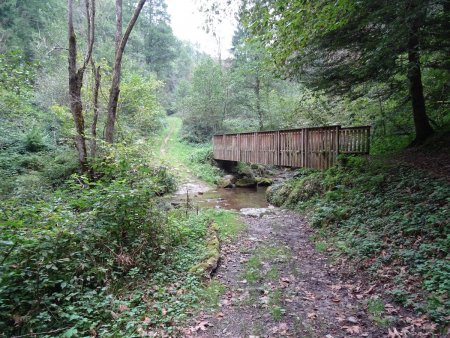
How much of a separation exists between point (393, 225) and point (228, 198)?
8.48 meters

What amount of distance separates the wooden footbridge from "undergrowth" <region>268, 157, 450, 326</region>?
854mm

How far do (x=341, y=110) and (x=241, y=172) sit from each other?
7597 millimetres

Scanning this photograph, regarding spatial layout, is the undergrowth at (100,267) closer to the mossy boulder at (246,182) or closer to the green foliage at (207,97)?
the mossy boulder at (246,182)

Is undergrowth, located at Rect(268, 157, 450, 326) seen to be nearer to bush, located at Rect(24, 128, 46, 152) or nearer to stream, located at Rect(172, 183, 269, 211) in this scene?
stream, located at Rect(172, 183, 269, 211)

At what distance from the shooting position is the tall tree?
16.8 ft

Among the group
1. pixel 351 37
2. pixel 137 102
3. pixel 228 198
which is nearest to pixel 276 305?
pixel 351 37

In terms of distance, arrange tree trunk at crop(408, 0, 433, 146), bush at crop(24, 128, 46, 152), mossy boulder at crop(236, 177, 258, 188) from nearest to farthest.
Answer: tree trunk at crop(408, 0, 433, 146) < bush at crop(24, 128, 46, 152) < mossy boulder at crop(236, 177, 258, 188)

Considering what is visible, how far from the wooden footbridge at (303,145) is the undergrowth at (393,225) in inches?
33.6

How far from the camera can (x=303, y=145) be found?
10.3 meters

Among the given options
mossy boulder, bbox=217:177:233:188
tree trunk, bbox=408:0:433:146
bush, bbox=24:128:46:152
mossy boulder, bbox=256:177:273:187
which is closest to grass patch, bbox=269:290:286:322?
tree trunk, bbox=408:0:433:146


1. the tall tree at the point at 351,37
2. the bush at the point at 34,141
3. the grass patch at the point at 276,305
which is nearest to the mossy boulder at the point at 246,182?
the tall tree at the point at 351,37

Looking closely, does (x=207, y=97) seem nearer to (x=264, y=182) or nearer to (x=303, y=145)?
(x=264, y=182)

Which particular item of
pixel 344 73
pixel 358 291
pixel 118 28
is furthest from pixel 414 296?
pixel 118 28

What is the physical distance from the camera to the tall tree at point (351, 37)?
5113 millimetres
